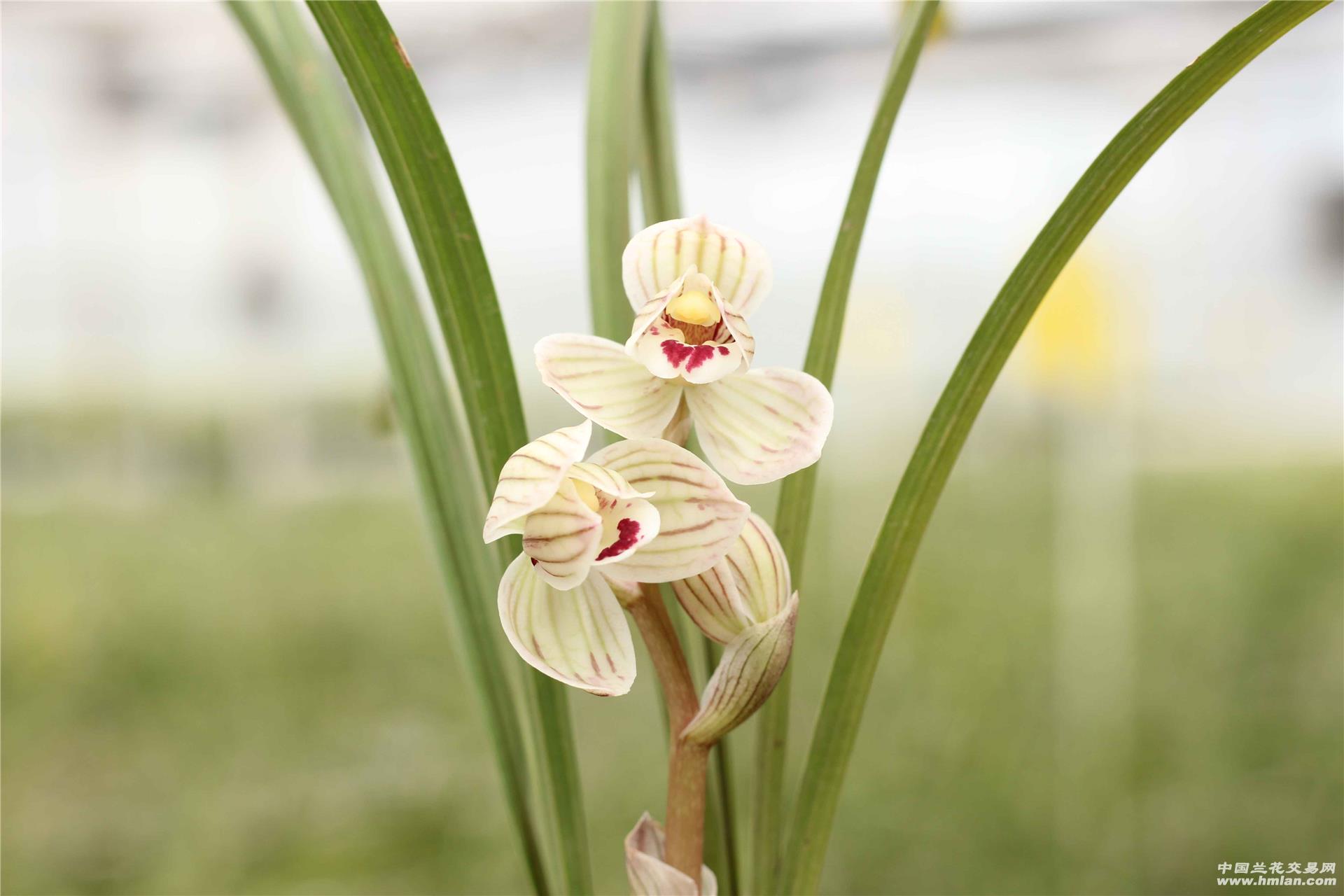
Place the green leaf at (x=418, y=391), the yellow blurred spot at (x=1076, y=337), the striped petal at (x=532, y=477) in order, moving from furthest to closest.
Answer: the yellow blurred spot at (x=1076, y=337), the green leaf at (x=418, y=391), the striped petal at (x=532, y=477)

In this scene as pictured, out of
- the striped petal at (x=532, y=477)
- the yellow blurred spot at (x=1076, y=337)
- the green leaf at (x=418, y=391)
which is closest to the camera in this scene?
the striped petal at (x=532, y=477)

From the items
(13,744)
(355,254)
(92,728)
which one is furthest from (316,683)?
(355,254)

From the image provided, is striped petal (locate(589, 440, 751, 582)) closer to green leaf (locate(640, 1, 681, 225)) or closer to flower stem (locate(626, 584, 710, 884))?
flower stem (locate(626, 584, 710, 884))

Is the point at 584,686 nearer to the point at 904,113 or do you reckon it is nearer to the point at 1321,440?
the point at 904,113

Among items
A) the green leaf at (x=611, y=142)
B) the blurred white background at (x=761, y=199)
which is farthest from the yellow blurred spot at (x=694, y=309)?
the blurred white background at (x=761, y=199)

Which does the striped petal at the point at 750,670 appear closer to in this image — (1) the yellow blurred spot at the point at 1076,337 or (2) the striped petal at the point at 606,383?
(2) the striped petal at the point at 606,383
